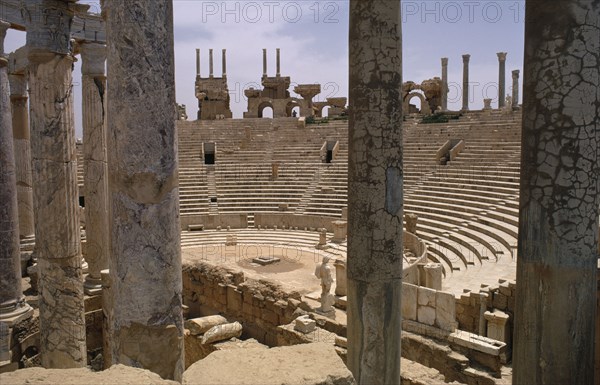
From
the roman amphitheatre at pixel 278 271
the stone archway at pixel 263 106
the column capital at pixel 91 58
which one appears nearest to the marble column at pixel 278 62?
the stone archway at pixel 263 106

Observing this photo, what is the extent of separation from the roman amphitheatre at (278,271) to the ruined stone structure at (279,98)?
89.8 feet

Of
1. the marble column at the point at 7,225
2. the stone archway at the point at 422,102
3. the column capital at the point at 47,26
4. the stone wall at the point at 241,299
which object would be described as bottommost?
the stone wall at the point at 241,299

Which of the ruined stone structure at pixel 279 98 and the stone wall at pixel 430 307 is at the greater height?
the ruined stone structure at pixel 279 98

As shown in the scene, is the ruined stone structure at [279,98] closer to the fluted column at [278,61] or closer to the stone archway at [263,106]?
the stone archway at [263,106]

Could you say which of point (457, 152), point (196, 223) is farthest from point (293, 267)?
point (457, 152)

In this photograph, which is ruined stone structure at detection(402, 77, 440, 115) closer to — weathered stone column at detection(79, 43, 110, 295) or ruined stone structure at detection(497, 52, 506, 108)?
ruined stone structure at detection(497, 52, 506, 108)

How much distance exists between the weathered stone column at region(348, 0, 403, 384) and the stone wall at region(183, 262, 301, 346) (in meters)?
5.23

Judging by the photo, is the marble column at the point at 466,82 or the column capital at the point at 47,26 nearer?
the column capital at the point at 47,26

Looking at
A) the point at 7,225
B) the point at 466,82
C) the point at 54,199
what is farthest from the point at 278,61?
the point at 54,199

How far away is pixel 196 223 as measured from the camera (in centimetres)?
2142

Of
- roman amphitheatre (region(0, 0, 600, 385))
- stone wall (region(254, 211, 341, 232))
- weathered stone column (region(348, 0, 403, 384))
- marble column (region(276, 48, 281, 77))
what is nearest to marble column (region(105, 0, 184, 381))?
roman amphitheatre (region(0, 0, 600, 385))

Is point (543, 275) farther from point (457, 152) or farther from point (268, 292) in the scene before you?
point (457, 152)

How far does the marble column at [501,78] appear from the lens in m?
34.6

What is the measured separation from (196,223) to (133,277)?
18.2m
